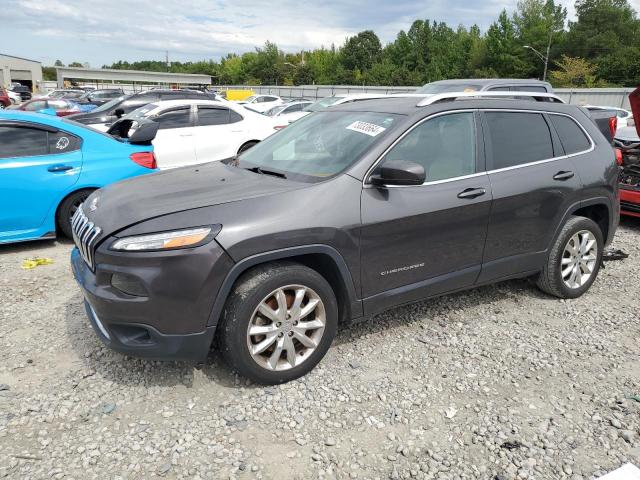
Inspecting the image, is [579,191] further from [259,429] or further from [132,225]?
[132,225]

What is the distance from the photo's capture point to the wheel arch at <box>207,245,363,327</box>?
110 inches

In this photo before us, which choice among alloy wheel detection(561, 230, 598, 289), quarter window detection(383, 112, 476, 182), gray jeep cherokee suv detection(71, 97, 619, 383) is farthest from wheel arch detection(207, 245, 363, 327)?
alloy wheel detection(561, 230, 598, 289)

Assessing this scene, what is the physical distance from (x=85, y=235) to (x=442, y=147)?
2.43 m

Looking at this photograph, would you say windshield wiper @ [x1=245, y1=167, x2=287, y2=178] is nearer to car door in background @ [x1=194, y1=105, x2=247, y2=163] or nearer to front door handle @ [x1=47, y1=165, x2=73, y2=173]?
front door handle @ [x1=47, y1=165, x2=73, y2=173]

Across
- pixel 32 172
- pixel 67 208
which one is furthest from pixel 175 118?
pixel 32 172

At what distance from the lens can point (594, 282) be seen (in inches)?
194

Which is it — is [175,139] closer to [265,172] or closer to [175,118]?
[175,118]

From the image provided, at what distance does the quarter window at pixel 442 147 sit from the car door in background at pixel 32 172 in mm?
3819

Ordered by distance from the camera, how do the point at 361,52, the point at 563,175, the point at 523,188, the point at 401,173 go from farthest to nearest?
the point at 361,52 → the point at 563,175 → the point at 523,188 → the point at 401,173

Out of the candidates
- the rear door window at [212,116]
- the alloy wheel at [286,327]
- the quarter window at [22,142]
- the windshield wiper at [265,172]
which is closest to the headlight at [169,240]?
the alloy wheel at [286,327]

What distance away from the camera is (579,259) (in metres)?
4.42

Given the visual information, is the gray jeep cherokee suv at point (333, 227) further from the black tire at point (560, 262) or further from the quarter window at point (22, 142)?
the quarter window at point (22, 142)

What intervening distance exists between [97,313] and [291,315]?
1102 mm

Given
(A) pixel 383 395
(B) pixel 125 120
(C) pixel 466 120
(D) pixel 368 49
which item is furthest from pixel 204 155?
(D) pixel 368 49
